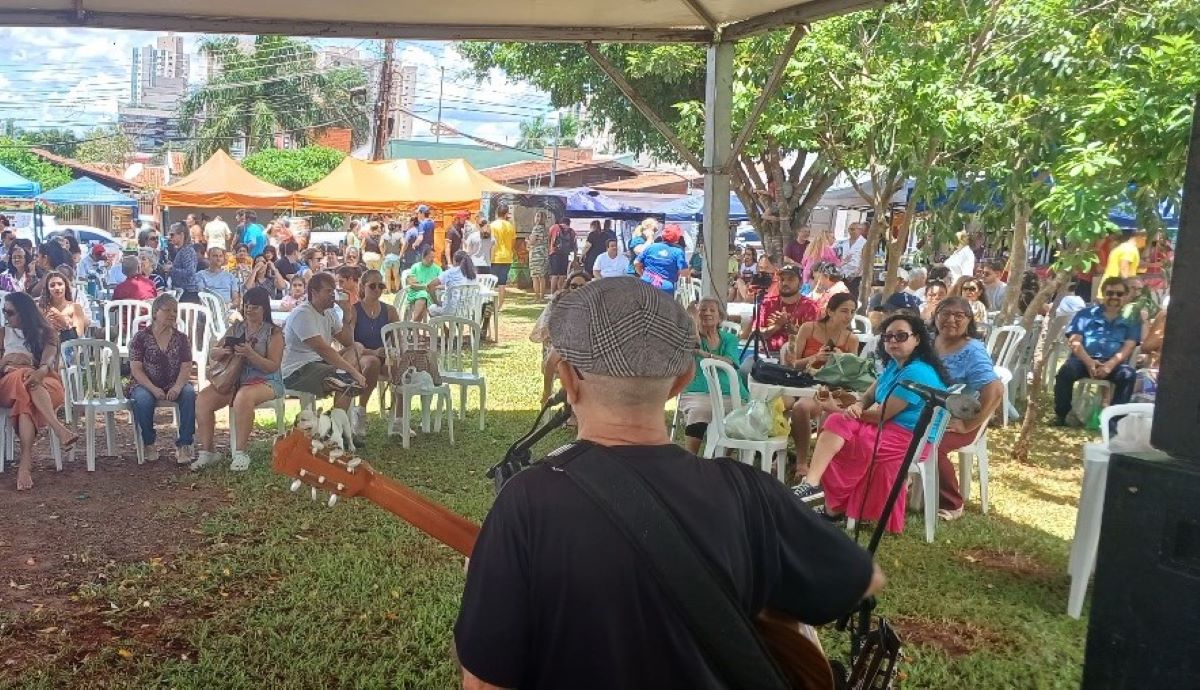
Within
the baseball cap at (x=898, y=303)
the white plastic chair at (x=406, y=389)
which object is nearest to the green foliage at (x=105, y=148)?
the white plastic chair at (x=406, y=389)

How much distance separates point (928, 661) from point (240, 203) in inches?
758

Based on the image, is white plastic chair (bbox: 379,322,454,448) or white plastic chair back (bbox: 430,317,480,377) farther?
white plastic chair back (bbox: 430,317,480,377)

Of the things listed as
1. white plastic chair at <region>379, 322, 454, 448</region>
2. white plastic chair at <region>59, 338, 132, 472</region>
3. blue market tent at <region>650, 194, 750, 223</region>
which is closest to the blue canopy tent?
blue market tent at <region>650, 194, 750, 223</region>

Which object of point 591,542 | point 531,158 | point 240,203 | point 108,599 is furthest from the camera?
point 531,158

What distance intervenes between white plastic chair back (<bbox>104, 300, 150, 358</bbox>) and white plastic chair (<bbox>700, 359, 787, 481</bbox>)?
5140mm

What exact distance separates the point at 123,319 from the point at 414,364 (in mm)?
3621

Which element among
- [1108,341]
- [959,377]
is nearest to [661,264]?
[1108,341]

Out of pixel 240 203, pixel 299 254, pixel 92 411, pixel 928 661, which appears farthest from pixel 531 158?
pixel 928 661

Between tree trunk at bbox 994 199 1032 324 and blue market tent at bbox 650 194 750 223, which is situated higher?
blue market tent at bbox 650 194 750 223

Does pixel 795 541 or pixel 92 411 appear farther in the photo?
pixel 92 411

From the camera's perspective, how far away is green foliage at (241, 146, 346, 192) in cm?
3916

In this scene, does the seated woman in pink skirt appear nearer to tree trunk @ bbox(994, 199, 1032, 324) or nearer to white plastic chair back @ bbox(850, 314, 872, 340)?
white plastic chair back @ bbox(850, 314, 872, 340)

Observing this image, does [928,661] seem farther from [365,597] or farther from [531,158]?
[531,158]

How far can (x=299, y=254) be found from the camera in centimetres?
1595
